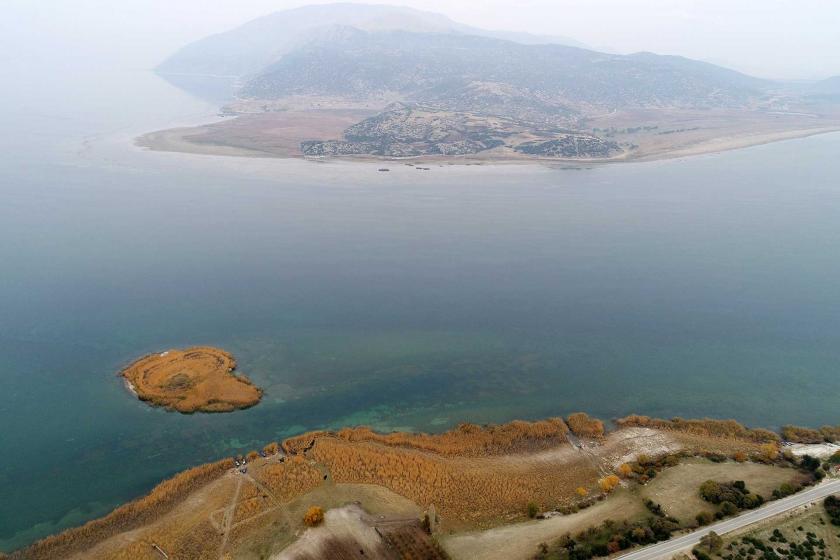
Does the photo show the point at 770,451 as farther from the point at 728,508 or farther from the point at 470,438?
the point at 470,438

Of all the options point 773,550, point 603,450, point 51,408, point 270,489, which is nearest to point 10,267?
point 51,408

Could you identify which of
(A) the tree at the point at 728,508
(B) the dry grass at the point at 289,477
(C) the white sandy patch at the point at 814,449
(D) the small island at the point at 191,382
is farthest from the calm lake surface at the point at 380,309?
(A) the tree at the point at 728,508

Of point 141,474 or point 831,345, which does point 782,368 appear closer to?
point 831,345

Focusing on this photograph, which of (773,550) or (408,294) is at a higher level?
(408,294)

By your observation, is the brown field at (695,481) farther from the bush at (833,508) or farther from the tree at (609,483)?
the bush at (833,508)

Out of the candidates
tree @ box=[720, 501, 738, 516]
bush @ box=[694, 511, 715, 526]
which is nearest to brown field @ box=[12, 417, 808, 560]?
tree @ box=[720, 501, 738, 516]

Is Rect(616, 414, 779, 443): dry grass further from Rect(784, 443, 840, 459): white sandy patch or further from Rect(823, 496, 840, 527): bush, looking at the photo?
A: Rect(823, 496, 840, 527): bush

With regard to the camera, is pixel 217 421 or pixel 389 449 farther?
pixel 217 421
